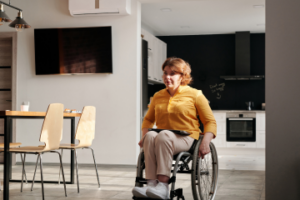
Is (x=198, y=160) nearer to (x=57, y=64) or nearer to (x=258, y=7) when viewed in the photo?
(x=57, y=64)

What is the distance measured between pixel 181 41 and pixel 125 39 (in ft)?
10.2

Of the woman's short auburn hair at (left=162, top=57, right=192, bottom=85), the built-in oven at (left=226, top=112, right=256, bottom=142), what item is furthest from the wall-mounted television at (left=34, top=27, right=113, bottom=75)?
the built-in oven at (left=226, top=112, right=256, bottom=142)

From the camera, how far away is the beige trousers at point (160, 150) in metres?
2.04

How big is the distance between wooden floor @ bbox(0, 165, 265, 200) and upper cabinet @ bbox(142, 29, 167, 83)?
2.52m

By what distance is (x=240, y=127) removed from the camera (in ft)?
22.5

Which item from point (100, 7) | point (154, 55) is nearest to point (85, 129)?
point (100, 7)

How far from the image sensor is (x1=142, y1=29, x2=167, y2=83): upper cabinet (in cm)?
652

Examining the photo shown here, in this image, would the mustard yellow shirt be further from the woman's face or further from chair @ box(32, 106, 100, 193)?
chair @ box(32, 106, 100, 193)

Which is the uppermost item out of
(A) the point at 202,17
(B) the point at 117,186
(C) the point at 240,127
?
(A) the point at 202,17

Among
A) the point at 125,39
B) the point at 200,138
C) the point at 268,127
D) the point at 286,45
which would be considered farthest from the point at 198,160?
the point at 125,39

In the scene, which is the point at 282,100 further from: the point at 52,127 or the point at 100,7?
the point at 100,7

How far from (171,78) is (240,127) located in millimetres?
4803

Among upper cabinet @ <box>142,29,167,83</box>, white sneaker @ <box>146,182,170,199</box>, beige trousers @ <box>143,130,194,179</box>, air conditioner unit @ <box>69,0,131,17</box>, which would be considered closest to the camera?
white sneaker @ <box>146,182,170,199</box>

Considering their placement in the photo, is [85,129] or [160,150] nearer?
[160,150]
